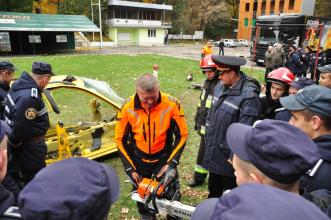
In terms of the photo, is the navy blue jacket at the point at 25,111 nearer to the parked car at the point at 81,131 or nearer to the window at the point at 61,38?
the parked car at the point at 81,131

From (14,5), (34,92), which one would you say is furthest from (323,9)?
(34,92)

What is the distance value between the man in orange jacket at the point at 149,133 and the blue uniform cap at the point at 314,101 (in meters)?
1.33

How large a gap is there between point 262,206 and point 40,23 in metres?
32.9

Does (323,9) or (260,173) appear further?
(323,9)

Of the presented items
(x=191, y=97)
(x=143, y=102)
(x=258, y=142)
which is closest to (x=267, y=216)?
(x=258, y=142)

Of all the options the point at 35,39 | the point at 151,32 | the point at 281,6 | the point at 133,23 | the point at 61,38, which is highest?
the point at 281,6

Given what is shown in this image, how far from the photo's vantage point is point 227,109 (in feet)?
11.4

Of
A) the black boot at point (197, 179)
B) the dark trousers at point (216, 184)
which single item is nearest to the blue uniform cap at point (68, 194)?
the dark trousers at point (216, 184)

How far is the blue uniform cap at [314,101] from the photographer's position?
7.50 ft

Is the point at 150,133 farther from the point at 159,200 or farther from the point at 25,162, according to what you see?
the point at 25,162

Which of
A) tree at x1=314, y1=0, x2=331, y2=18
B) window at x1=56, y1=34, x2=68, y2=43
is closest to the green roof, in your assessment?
window at x1=56, y1=34, x2=68, y2=43

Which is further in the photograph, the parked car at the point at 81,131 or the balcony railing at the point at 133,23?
the balcony railing at the point at 133,23

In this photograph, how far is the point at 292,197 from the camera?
3.45 ft

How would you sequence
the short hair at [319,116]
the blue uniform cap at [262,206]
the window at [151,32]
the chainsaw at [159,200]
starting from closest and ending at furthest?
the blue uniform cap at [262,206] → the short hair at [319,116] → the chainsaw at [159,200] → the window at [151,32]
